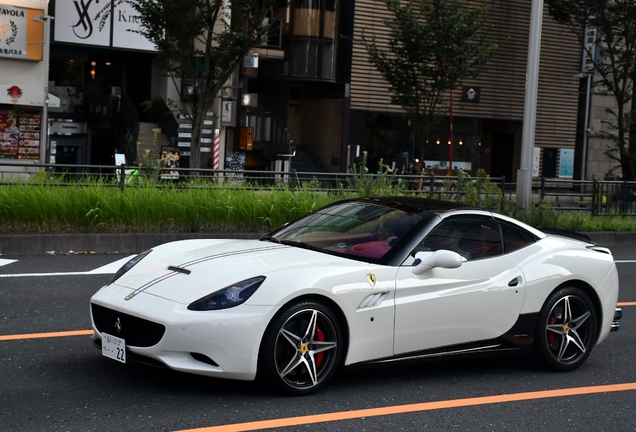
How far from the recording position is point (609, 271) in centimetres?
747

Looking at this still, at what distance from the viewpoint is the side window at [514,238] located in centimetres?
708

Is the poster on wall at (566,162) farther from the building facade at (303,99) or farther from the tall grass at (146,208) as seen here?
the tall grass at (146,208)

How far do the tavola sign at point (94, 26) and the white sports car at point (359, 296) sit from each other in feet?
64.3

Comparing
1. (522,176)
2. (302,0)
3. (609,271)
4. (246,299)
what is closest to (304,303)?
(246,299)

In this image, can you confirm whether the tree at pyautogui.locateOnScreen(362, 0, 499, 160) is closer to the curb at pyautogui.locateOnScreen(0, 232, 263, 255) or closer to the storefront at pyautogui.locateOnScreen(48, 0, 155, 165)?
the storefront at pyautogui.locateOnScreen(48, 0, 155, 165)

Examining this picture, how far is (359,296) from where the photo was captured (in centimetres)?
597

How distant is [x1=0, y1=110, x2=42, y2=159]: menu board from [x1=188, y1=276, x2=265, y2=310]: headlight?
795 inches

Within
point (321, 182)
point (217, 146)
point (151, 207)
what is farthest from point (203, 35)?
point (151, 207)

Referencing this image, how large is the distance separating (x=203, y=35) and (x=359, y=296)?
1649cm

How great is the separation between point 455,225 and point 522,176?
38.2 feet

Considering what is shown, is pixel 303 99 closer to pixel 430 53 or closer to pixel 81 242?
pixel 430 53

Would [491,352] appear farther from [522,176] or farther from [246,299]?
[522,176]

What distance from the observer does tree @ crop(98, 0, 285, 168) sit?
2070 cm

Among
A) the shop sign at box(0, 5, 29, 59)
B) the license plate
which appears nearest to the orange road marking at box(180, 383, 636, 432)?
the license plate
